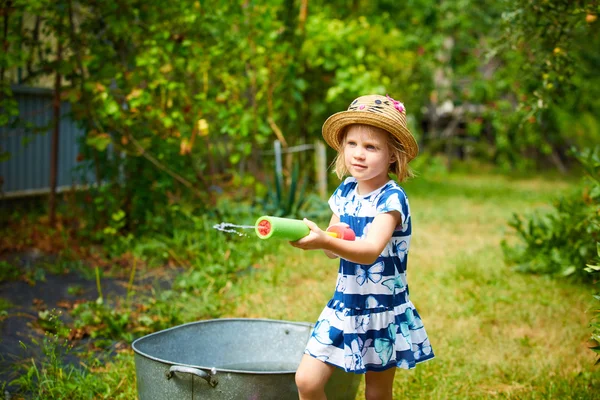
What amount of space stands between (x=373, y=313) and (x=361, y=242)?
0.90 feet

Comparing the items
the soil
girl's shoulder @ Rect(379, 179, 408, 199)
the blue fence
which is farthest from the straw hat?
the blue fence

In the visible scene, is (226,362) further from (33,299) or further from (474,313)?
(474,313)

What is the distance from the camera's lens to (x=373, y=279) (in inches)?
84.4

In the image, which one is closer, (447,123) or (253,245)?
(253,245)

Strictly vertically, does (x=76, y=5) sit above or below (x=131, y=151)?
above

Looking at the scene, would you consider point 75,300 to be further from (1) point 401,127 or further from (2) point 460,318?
(1) point 401,127

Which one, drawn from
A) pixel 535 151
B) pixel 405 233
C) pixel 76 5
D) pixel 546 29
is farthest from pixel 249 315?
pixel 535 151

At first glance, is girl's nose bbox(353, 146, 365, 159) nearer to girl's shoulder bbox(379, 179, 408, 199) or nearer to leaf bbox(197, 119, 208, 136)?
girl's shoulder bbox(379, 179, 408, 199)


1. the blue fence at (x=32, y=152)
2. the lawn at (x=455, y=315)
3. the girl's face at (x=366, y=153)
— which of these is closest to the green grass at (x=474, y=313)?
the lawn at (x=455, y=315)

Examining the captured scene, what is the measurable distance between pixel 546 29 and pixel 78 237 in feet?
11.3

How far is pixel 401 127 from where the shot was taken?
6.89ft

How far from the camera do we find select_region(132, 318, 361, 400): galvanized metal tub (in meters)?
2.13

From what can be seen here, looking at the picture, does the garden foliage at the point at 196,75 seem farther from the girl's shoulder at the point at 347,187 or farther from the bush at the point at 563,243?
the girl's shoulder at the point at 347,187

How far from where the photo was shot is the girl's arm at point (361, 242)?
186cm
